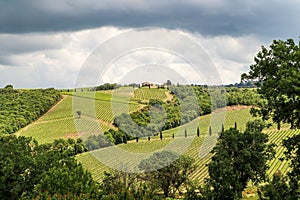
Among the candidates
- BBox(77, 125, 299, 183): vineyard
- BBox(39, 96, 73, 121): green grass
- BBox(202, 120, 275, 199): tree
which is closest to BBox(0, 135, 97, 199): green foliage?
BBox(202, 120, 275, 199): tree

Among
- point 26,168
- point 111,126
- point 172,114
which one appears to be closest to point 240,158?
point 26,168

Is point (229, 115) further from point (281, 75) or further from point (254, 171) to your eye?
point (281, 75)

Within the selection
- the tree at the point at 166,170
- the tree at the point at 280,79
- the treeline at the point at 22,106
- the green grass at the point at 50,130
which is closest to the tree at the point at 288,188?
the tree at the point at 280,79

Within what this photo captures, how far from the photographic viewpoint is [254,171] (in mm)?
43344

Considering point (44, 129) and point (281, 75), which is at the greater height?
point (281, 75)

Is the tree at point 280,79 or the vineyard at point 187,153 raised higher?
the tree at point 280,79

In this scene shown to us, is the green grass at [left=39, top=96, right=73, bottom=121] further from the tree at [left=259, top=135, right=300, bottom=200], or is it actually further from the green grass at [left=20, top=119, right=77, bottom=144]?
the tree at [left=259, top=135, right=300, bottom=200]

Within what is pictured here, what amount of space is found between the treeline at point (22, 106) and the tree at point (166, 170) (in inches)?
2580

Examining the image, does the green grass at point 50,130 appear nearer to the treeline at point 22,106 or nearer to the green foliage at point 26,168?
the treeline at point 22,106

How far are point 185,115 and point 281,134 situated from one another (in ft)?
185

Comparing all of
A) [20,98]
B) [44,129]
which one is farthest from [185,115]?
[20,98]

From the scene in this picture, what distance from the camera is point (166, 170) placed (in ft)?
194

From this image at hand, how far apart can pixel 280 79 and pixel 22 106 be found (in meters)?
128

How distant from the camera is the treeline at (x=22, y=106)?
11938 cm
